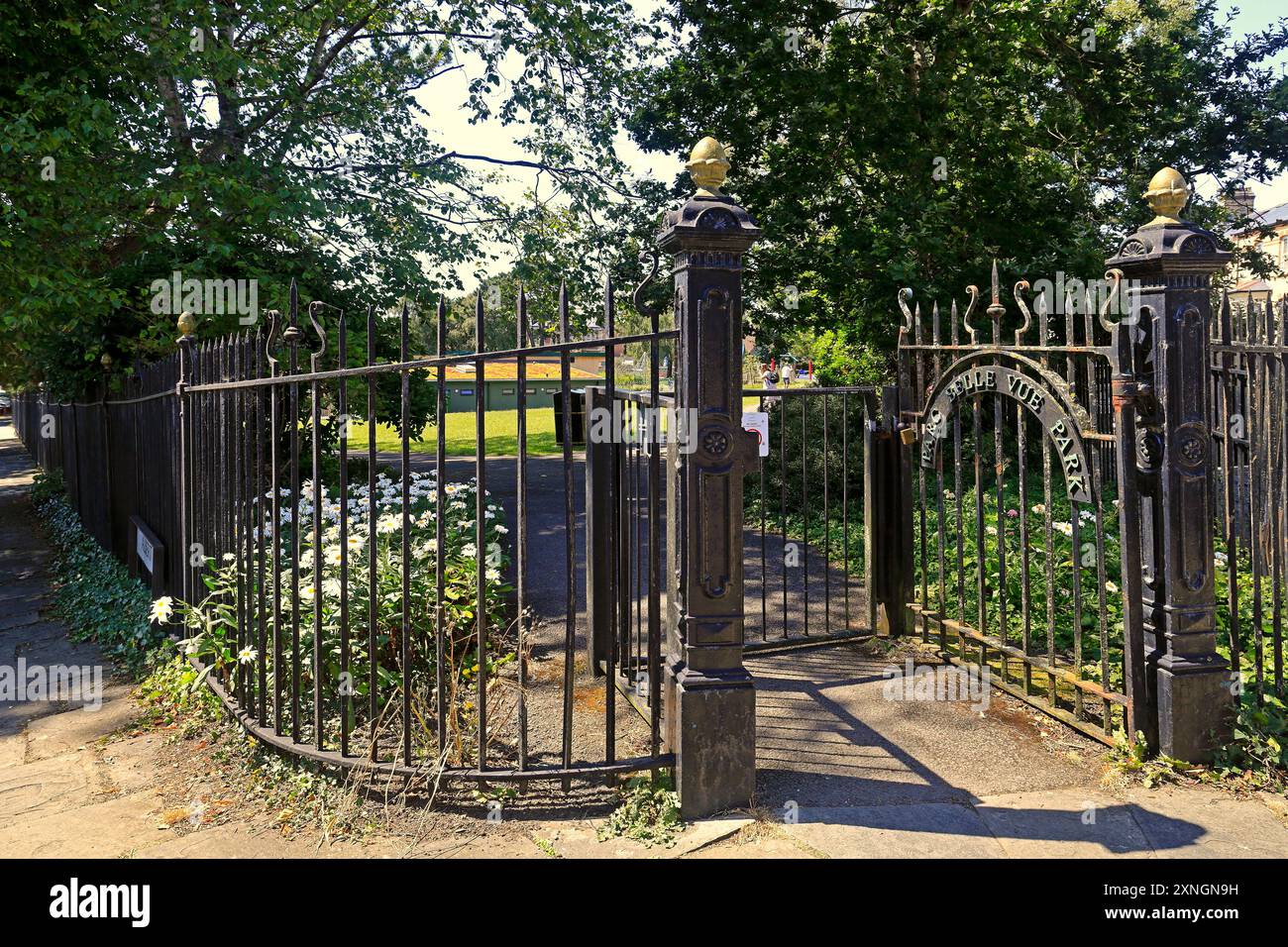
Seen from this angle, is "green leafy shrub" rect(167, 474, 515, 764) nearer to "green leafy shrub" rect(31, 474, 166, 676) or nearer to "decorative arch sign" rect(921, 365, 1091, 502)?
"green leafy shrub" rect(31, 474, 166, 676)

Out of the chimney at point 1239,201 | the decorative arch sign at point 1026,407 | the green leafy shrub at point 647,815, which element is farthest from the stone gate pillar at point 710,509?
the chimney at point 1239,201

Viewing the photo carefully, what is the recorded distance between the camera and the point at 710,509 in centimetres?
345

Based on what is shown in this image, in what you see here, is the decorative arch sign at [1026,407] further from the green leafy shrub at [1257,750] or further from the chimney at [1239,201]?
the chimney at [1239,201]

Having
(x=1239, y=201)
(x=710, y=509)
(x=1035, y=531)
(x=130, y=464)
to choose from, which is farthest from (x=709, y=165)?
(x=1239, y=201)

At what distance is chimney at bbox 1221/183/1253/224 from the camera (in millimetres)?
13445

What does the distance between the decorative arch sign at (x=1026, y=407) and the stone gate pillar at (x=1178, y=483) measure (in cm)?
29

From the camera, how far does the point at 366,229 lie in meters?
11.2

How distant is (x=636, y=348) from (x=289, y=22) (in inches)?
375

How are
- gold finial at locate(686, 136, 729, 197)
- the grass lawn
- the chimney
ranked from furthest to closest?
the grass lawn, the chimney, gold finial at locate(686, 136, 729, 197)

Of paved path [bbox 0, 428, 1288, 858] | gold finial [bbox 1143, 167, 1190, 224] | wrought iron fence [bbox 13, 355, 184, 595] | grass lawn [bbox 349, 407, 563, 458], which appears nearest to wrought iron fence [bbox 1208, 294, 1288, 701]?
gold finial [bbox 1143, 167, 1190, 224]

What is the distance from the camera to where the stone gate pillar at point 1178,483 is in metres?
3.84

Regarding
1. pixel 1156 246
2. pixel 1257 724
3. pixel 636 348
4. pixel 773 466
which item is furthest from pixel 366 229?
pixel 1257 724

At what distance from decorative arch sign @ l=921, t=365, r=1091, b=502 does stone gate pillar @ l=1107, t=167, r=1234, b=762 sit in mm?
290

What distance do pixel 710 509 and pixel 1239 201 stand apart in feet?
45.6
